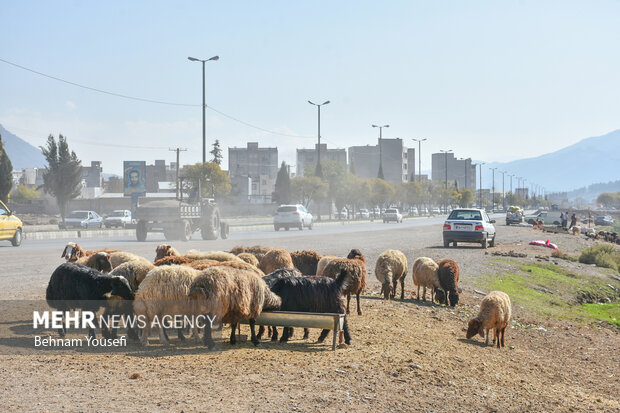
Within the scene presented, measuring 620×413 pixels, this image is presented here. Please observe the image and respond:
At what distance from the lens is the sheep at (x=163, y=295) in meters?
8.01

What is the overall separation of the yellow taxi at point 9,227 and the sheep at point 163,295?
22.7 m

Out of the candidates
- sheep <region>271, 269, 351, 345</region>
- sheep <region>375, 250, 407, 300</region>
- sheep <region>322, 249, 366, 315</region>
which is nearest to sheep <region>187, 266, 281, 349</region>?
sheep <region>271, 269, 351, 345</region>

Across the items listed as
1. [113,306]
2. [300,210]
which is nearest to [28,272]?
[113,306]

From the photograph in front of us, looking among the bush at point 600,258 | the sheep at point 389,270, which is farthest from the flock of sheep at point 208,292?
the bush at point 600,258

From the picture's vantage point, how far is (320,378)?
7.09 meters

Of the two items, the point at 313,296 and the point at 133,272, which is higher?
the point at 133,272

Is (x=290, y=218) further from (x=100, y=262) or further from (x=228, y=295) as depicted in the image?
(x=228, y=295)

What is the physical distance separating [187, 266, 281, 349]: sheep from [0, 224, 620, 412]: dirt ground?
0.43 meters

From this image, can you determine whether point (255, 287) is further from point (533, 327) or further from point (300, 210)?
point (300, 210)

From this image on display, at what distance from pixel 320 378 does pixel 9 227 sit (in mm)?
25296

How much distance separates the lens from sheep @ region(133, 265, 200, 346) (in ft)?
26.3

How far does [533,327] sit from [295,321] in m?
7.52

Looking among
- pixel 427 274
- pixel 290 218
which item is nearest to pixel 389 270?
pixel 427 274

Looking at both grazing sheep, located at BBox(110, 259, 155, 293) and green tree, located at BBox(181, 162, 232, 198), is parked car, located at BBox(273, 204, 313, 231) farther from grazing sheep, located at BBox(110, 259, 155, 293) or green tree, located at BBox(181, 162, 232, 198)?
grazing sheep, located at BBox(110, 259, 155, 293)
